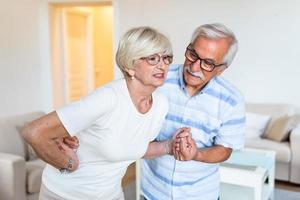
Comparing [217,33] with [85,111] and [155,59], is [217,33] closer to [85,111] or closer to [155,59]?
[155,59]

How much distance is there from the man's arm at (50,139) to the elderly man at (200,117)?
409 mm

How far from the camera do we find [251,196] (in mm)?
2758

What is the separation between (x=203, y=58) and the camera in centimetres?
140

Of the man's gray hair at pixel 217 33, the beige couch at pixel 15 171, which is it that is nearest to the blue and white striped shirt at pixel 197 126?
the man's gray hair at pixel 217 33

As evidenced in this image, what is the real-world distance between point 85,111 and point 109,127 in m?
0.12

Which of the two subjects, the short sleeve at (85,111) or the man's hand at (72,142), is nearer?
the short sleeve at (85,111)

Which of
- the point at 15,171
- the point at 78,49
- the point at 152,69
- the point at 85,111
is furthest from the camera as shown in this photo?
the point at 78,49

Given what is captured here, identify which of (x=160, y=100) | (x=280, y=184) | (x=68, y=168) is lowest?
(x=280, y=184)

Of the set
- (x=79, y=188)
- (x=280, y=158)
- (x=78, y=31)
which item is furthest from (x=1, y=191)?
(x=78, y=31)

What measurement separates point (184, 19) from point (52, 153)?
3970 mm

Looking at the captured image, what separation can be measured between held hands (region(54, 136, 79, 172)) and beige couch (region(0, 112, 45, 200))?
1.56m

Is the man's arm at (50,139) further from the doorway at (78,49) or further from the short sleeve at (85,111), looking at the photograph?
the doorway at (78,49)

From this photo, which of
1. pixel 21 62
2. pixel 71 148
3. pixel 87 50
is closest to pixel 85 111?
pixel 71 148

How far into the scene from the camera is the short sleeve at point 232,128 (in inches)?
57.9
